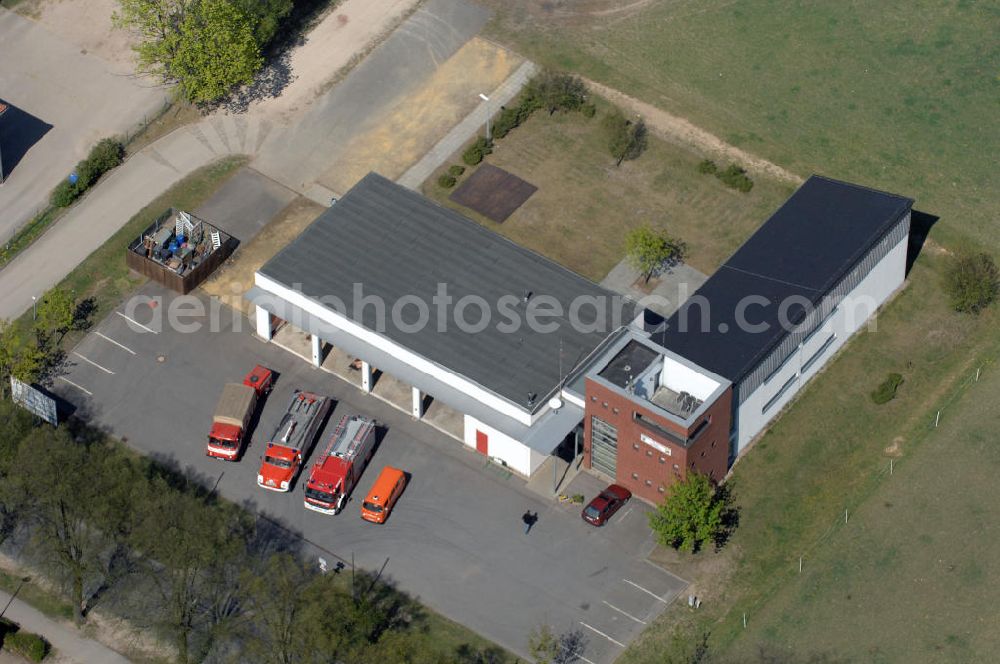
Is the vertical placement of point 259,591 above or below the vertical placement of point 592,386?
below

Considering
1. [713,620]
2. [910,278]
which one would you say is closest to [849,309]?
[910,278]

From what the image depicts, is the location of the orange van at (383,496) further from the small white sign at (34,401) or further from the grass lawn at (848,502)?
the small white sign at (34,401)

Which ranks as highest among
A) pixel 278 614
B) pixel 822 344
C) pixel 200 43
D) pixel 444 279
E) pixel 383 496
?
pixel 200 43

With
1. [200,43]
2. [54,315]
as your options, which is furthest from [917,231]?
[54,315]

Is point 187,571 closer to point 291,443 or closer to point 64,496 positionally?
point 64,496

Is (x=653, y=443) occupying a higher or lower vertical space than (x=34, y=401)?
higher

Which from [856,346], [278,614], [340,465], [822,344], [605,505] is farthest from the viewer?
[856,346]

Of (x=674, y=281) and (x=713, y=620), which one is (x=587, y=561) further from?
(x=674, y=281)
